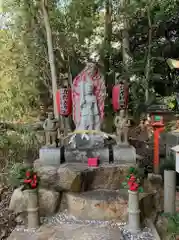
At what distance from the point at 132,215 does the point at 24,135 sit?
4.26m

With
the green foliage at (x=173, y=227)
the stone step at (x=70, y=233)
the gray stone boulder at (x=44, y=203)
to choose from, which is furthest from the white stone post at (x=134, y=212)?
the gray stone boulder at (x=44, y=203)

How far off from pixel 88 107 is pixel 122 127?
34.9 inches

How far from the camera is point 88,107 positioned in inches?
224

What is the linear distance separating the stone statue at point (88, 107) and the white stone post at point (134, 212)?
6.68ft

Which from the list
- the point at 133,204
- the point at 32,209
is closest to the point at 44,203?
the point at 32,209

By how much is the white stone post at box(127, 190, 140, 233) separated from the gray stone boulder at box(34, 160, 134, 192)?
948 millimetres

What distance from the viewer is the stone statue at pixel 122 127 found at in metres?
5.31

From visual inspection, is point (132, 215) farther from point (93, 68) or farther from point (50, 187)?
point (93, 68)

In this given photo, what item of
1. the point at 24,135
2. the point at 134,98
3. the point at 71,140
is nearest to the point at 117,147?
the point at 71,140

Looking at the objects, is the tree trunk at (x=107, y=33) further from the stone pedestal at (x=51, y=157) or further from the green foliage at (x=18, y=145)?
the stone pedestal at (x=51, y=157)

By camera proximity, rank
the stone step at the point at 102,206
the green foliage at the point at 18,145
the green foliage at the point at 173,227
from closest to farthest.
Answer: the green foliage at the point at 173,227, the stone step at the point at 102,206, the green foliage at the point at 18,145

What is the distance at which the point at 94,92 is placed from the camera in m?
5.78

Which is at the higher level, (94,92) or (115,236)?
(94,92)

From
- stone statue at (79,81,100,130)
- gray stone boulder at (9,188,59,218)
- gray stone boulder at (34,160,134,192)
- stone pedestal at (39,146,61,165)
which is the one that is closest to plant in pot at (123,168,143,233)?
gray stone boulder at (34,160,134,192)
